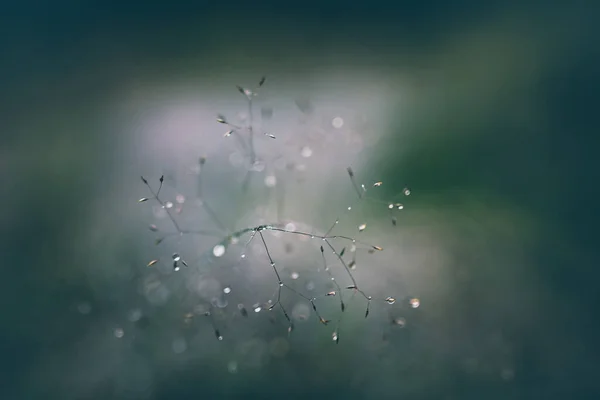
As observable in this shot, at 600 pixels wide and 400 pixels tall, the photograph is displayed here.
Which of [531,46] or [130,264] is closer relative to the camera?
[130,264]

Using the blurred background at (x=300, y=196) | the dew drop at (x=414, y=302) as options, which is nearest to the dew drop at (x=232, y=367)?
the blurred background at (x=300, y=196)

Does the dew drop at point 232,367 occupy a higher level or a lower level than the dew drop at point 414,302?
lower

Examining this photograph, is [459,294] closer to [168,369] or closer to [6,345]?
[168,369]

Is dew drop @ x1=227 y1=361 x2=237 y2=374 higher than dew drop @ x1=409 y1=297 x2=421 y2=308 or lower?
lower

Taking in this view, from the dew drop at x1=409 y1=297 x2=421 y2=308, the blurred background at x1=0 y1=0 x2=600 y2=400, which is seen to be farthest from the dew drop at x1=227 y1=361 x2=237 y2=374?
the dew drop at x1=409 y1=297 x2=421 y2=308

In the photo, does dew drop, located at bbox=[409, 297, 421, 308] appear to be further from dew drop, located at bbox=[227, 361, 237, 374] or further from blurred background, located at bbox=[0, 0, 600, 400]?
dew drop, located at bbox=[227, 361, 237, 374]

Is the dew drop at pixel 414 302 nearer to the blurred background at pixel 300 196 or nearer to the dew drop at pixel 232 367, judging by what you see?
the blurred background at pixel 300 196

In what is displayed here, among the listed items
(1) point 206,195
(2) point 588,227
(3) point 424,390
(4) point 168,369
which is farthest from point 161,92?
(2) point 588,227

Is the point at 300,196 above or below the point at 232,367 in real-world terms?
above
